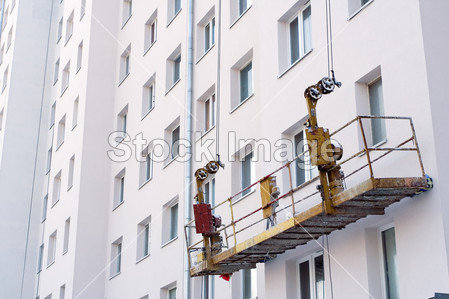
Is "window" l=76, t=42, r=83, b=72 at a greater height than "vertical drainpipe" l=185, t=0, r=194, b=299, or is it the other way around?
"window" l=76, t=42, r=83, b=72

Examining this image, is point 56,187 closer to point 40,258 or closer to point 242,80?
point 40,258

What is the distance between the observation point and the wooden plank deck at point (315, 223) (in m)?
12.6

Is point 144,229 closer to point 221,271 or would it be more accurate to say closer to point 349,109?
point 221,271

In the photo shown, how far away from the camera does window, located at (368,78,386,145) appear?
14.7 metres

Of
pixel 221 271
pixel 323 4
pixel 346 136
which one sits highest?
pixel 323 4

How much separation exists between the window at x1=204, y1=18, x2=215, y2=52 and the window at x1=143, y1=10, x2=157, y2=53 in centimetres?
416

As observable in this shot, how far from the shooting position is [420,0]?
44.9 feet

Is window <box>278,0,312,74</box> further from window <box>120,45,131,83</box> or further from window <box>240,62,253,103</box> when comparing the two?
window <box>120,45,131,83</box>

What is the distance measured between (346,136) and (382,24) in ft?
7.42

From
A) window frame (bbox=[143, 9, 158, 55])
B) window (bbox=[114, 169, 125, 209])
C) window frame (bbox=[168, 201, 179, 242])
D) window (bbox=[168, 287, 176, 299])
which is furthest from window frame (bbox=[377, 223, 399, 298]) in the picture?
window frame (bbox=[143, 9, 158, 55])

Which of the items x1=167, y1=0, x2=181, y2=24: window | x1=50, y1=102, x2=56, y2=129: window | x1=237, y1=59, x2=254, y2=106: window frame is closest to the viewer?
x1=237, y1=59, x2=254, y2=106: window frame

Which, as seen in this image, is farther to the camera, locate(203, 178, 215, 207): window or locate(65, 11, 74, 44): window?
locate(65, 11, 74, 44): window

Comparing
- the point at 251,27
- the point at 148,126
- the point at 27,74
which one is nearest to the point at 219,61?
the point at 251,27

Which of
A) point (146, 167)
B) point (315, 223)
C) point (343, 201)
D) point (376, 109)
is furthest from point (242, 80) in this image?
point (343, 201)
